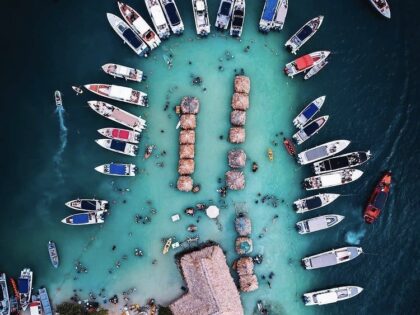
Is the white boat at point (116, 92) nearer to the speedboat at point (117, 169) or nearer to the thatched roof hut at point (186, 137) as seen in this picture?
the thatched roof hut at point (186, 137)

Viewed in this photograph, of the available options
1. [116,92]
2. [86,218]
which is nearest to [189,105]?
[116,92]

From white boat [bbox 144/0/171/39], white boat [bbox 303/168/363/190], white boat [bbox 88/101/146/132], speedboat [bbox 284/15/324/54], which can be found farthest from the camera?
speedboat [bbox 284/15/324/54]

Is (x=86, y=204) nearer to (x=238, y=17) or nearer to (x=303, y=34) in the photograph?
(x=238, y=17)

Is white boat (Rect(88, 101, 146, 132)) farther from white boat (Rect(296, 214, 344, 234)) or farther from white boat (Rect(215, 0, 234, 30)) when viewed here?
white boat (Rect(296, 214, 344, 234))

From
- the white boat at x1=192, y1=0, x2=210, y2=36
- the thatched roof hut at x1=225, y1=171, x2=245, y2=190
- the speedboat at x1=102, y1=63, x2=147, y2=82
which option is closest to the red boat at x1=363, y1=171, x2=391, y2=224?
the thatched roof hut at x1=225, y1=171, x2=245, y2=190

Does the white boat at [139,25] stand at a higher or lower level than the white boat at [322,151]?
higher

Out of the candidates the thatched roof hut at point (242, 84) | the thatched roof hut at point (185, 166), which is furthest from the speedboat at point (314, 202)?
the thatched roof hut at point (242, 84)
